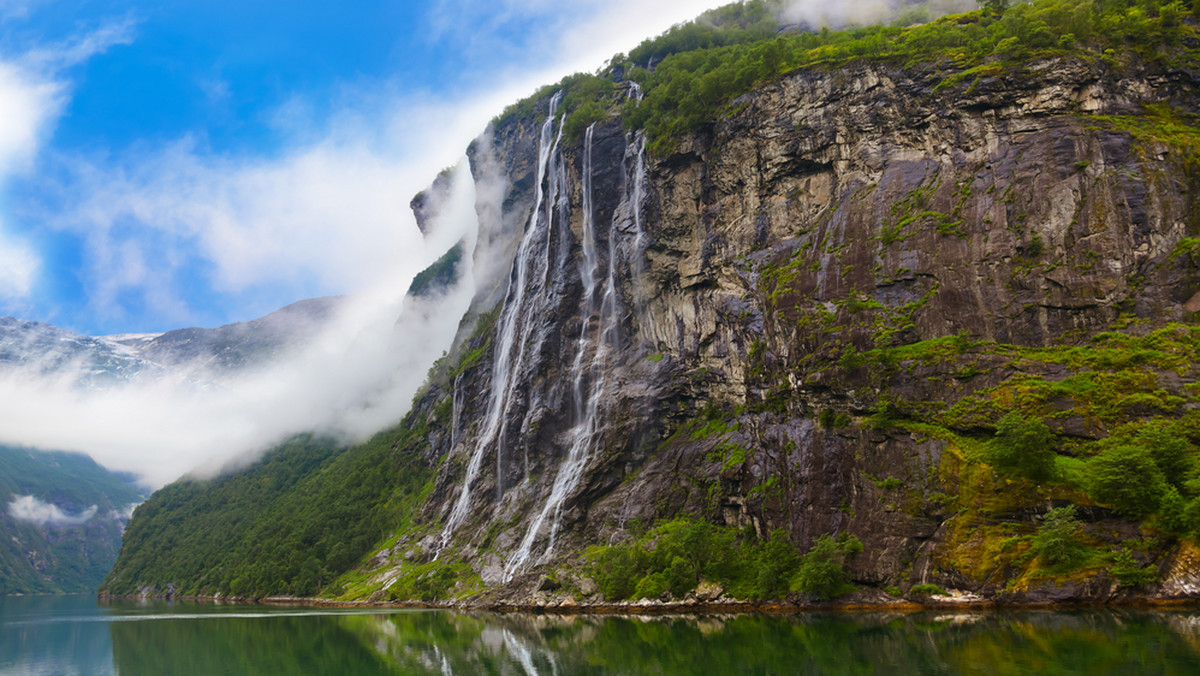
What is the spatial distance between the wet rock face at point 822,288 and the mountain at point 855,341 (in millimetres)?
234

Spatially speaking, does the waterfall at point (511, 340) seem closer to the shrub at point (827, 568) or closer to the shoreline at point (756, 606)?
the shoreline at point (756, 606)

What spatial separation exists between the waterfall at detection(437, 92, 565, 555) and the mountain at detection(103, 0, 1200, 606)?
57 centimetres

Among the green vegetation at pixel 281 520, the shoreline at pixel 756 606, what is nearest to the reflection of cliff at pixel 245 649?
the shoreline at pixel 756 606

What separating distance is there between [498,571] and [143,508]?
5617 inches

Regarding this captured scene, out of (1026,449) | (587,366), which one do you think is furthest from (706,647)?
(587,366)

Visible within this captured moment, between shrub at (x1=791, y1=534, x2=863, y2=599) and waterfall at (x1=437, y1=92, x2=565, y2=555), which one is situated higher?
waterfall at (x1=437, y1=92, x2=565, y2=555)

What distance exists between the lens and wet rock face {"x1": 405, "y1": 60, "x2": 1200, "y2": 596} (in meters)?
43.7

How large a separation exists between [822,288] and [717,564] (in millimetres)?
22559

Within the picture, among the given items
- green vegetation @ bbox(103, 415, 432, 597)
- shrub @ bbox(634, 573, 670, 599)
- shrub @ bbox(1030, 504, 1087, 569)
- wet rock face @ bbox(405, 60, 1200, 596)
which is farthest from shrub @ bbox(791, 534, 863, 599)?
green vegetation @ bbox(103, 415, 432, 597)

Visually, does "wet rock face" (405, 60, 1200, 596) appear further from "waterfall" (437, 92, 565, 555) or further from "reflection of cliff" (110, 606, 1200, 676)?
"reflection of cliff" (110, 606, 1200, 676)

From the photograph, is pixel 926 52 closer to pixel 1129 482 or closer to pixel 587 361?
pixel 1129 482

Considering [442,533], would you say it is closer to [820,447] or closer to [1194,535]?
[820,447]

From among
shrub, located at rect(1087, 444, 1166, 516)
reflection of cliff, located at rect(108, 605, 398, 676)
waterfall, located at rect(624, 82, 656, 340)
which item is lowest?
shrub, located at rect(1087, 444, 1166, 516)

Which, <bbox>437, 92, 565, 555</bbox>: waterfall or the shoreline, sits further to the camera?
<bbox>437, 92, 565, 555</bbox>: waterfall
